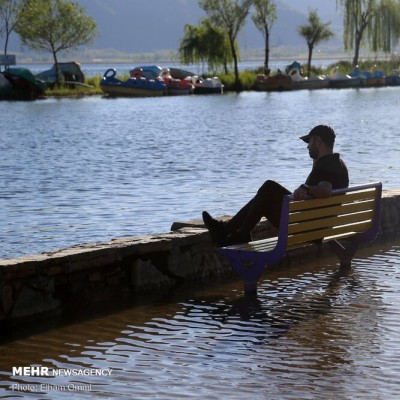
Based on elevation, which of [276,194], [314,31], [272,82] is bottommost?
[272,82]

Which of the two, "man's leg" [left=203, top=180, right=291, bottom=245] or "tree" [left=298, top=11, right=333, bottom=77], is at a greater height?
"tree" [left=298, top=11, right=333, bottom=77]

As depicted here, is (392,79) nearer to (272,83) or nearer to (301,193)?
(272,83)

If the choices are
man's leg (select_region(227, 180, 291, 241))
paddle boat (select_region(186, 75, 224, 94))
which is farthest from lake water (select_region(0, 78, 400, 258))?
paddle boat (select_region(186, 75, 224, 94))

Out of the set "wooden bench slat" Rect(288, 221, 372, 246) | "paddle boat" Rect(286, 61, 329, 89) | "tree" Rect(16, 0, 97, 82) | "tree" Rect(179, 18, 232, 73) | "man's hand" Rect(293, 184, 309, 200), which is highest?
"tree" Rect(16, 0, 97, 82)

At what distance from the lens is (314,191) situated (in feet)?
29.8

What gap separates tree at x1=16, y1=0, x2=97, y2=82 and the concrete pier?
73036mm

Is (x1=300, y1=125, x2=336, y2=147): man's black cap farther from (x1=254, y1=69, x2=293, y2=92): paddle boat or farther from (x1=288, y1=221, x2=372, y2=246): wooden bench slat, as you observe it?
(x1=254, y1=69, x2=293, y2=92): paddle boat

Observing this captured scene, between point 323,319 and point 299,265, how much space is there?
2219 mm

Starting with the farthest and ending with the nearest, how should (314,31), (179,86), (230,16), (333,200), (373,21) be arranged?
1. (314,31)
2. (373,21)
3. (230,16)
4. (179,86)
5. (333,200)

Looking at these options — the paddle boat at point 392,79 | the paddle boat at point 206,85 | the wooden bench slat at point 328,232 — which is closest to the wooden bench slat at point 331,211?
the wooden bench slat at point 328,232

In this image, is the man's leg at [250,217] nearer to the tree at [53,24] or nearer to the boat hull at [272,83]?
the tree at [53,24]

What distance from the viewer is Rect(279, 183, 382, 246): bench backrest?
29.2 ft

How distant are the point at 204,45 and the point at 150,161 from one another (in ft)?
187

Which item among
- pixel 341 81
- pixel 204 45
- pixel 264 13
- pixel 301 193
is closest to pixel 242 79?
pixel 204 45
